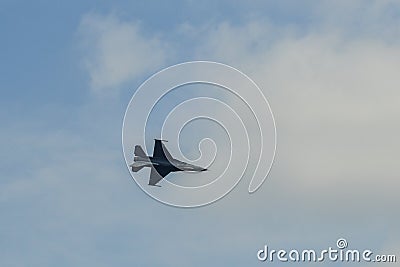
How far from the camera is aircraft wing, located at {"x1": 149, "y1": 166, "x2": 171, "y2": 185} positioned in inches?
4188

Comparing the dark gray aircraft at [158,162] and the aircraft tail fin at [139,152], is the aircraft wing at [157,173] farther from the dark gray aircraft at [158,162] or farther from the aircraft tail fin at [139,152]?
the aircraft tail fin at [139,152]

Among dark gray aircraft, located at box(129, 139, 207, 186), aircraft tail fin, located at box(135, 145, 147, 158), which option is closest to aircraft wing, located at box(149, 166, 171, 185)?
dark gray aircraft, located at box(129, 139, 207, 186)

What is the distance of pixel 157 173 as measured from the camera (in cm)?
10825

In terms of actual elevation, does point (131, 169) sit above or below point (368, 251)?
above

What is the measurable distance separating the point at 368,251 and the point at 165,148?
29.3 m

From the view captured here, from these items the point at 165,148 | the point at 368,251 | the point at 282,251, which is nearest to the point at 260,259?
the point at 282,251

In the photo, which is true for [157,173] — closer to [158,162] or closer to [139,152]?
[158,162]

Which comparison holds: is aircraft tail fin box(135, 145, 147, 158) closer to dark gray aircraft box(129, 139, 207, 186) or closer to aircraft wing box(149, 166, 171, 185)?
dark gray aircraft box(129, 139, 207, 186)

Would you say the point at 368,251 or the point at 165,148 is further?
the point at 165,148

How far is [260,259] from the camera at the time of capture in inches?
3821

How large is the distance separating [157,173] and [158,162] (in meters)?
2.28

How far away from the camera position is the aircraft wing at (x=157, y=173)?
106 m

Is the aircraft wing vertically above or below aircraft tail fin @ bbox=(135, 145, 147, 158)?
below

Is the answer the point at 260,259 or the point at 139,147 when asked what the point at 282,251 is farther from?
the point at 139,147
